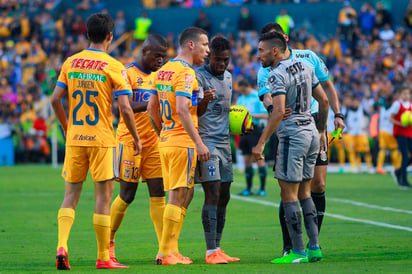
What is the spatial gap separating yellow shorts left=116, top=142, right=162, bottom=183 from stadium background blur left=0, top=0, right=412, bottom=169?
21.0 m

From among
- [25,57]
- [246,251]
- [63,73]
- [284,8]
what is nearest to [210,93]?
[63,73]

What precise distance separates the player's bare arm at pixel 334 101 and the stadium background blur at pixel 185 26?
20232 mm

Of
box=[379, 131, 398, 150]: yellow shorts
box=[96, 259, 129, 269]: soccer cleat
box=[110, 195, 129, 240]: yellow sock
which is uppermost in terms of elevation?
box=[379, 131, 398, 150]: yellow shorts

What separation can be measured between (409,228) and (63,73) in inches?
231

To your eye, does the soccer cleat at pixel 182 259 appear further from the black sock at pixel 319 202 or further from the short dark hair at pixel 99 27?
the short dark hair at pixel 99 27

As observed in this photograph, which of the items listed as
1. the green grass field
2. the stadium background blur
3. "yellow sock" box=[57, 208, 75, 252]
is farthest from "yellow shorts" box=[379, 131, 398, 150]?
"yellow sock" box=[57, 208, 75, 252]

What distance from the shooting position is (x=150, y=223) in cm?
1293

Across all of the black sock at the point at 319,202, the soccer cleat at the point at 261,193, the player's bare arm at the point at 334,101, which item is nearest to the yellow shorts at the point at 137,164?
the black sock at the point at 319,202

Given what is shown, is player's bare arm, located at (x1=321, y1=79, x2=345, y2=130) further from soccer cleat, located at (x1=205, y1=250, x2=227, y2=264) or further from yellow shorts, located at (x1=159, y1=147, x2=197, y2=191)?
soccer cleat, located at (x1=205, y1=250, x2=227, y2=264)

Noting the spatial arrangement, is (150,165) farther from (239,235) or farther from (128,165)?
(239,235)

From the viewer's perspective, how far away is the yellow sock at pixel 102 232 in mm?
8305

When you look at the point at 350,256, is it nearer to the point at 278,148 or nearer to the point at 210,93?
the point at 278,148

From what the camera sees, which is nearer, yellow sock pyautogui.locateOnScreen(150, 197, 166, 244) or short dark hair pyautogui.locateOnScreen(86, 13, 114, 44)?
short dark hair pyautogui.locateOnScreen(86, 13, 114, 44)

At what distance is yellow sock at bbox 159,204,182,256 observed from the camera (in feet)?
28.3
